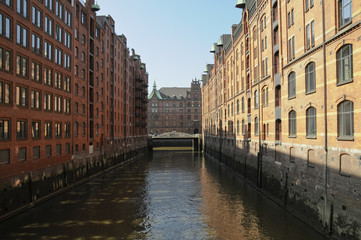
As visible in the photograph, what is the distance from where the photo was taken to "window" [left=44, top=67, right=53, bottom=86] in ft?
91.4

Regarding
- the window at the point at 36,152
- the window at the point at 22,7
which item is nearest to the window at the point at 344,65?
the window at the point at 22,7

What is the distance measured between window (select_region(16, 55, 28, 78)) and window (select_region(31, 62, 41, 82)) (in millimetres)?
933

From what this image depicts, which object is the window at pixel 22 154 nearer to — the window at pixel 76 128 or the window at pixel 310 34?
the window at pixel 76 128

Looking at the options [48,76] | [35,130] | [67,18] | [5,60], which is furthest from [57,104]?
[67,18]

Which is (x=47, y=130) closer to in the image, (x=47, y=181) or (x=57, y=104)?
(x=57, y=104)

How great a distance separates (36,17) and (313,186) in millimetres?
25267

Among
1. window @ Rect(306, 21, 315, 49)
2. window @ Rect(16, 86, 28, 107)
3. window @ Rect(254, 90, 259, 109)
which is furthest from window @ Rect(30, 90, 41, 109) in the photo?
window @ Rect(254, 90, 259, 109)

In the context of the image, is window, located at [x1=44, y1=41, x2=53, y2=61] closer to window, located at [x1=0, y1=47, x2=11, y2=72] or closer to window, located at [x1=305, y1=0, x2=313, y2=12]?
window, located at [x1=0, y1=47, x2=11, y2=72]

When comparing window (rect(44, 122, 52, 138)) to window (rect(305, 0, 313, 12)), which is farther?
window (rect(44, 122, 52, 138))

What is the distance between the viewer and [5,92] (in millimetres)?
21422

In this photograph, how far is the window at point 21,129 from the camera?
75.2 feet

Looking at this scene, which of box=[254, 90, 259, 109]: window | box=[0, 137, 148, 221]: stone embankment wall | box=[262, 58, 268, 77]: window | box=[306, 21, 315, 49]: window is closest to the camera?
box=[306, 21, 315, 49]: window

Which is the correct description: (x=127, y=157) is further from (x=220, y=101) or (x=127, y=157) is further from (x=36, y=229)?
(x=36, y=229)

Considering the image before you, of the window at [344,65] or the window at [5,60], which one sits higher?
the window at [5,60]
